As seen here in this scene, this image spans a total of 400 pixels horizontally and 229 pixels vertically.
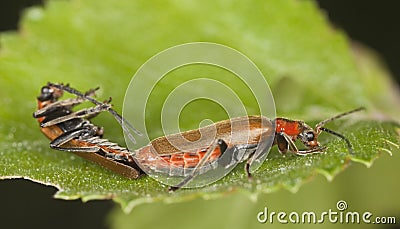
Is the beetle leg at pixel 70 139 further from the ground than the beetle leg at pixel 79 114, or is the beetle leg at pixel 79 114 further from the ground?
the beetle leg at pixel 79 114

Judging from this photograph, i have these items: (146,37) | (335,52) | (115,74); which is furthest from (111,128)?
(335,52)

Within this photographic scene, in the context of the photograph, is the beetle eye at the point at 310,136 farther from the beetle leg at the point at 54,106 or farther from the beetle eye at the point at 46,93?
the beetle eye at the point at 46,93

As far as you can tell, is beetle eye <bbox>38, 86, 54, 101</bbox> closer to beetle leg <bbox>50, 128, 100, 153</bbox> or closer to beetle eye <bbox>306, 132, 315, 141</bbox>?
beetle leg <bbox>50, 128, 100, 153</bbox>

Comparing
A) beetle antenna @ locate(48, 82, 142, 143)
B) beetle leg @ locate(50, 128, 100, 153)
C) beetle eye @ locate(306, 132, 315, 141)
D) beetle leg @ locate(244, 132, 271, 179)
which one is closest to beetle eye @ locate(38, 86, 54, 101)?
beetle antenna @ locate(48, 82, 142, 143)

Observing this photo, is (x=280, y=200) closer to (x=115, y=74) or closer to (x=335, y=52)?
(x=335, y=52)

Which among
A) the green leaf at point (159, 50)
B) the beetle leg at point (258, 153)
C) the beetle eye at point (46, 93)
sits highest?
the green leaf at point (159, 50)

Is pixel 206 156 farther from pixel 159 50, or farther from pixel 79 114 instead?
pixel 159 50

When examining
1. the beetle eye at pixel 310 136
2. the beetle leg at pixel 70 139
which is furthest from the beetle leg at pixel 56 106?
the beetle eye at pixel 310 136

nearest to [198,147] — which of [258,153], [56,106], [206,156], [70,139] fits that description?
[206,156]
